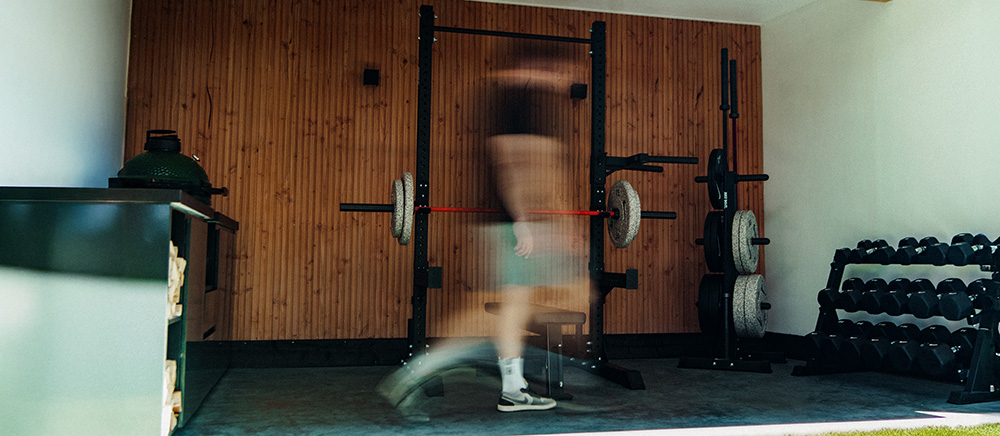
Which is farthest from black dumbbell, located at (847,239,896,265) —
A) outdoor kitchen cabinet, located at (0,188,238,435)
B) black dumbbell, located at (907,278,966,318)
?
outdoor kitchen cabinet, located at (0,188,238,435)

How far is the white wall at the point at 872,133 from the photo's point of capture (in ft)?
12.7

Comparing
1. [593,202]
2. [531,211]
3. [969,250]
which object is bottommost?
[969,250]

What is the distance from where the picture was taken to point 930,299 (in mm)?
3627

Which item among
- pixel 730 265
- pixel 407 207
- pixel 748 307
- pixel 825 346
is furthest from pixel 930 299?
pixel 407 207

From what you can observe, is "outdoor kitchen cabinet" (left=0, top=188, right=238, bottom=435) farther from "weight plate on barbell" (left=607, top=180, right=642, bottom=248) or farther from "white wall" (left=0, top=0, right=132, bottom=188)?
"weight plate on barbell" (left=607, top=180, right=642, bottom=248)

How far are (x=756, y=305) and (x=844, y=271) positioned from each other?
75 centimetres

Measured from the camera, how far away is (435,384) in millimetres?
3463

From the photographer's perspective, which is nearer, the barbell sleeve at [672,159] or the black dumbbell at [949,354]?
the black dumbbell at [949,354]

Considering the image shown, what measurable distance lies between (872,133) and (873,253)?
0.91 meters

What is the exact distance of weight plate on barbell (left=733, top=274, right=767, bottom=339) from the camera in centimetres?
448

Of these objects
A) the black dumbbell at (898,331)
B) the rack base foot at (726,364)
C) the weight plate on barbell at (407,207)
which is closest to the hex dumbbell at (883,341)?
the black dumbbell at (898,331)

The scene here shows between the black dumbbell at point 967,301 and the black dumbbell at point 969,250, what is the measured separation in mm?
130

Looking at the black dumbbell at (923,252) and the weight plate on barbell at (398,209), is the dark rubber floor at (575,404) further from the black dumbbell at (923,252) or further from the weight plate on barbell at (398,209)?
the weight plate on barbell at (398,209)

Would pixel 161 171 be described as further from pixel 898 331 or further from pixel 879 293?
pixel 898 331
